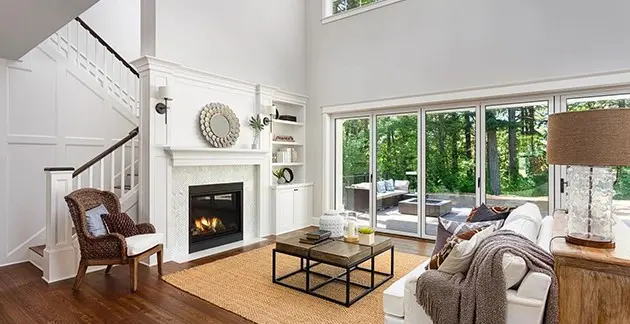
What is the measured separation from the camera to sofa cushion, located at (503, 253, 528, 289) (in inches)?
71.2

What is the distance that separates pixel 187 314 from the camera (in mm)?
2893

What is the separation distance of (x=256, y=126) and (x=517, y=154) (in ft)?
12.8

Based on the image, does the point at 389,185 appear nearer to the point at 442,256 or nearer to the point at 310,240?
the point at 310,240

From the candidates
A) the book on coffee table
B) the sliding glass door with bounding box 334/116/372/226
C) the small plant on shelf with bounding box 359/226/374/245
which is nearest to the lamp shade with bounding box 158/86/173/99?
the book on coffee table

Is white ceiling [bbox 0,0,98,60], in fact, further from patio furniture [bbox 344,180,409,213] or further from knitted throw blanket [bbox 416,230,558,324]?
patio furniture [bbox 344,180,409,213]

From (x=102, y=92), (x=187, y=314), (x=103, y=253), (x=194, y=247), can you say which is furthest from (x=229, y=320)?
(x=102, y=92)

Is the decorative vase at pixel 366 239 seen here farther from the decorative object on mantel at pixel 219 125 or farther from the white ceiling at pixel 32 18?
the white ceiling at pixel 32 18

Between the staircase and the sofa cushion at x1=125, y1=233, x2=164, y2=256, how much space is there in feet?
2.66

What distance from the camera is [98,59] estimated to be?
5637 mm

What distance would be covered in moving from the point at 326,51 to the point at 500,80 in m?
3.13

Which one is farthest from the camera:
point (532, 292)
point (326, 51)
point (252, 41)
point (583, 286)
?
point (326, 51)

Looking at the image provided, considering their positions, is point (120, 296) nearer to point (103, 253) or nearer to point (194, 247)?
point (103, 253)

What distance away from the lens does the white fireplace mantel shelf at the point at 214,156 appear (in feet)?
14.3

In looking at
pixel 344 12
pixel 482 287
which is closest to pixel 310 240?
pixel 482 287
